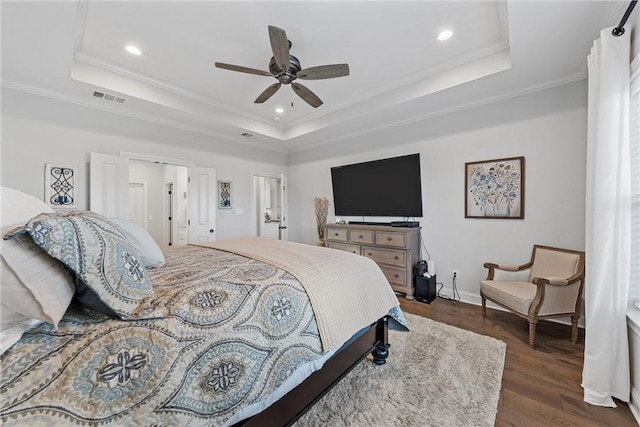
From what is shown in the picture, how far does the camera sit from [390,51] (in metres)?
2.65

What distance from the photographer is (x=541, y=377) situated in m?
1.83

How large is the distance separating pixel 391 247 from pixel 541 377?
6.65ft

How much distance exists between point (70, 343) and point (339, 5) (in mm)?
2660

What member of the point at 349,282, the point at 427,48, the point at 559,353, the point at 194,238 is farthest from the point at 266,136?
the point at 559,353

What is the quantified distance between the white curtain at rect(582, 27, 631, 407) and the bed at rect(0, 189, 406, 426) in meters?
1.69

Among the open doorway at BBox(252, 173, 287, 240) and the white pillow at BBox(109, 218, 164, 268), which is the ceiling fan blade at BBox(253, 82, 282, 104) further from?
the open doorway at BBox(252, 173, 287, 240)

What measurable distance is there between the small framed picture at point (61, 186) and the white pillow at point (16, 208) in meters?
2.55

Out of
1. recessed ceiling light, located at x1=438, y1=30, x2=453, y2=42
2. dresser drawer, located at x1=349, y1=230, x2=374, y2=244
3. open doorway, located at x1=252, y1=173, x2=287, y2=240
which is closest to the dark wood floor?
dresser drawer, located at x1=349, y1=230, x2=374, y2=244

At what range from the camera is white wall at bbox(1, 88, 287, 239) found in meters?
2.79

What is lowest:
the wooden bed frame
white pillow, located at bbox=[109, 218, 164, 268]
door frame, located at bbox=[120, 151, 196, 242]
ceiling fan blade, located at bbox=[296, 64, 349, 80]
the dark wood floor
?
the dark wood floor

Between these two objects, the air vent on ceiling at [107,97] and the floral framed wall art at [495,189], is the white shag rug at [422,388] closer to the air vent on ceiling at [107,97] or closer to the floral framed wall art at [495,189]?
the floral framed wall art at [495,189]

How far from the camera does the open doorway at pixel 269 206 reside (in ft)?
18.1

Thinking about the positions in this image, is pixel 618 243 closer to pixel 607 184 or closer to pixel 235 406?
pixel 607 184

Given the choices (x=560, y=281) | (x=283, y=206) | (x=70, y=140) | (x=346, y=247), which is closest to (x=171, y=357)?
(x=560, y=281)
